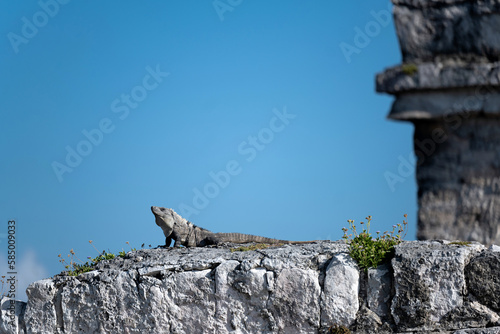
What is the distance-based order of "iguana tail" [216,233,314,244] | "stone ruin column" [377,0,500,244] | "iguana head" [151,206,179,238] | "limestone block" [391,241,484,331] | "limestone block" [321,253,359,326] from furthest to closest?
"iguana head" [151,206,179,238], "iguana tail" [216,233,314,244], "limestone block" [321,253,359,326], "limestone block" [391,241,484,331], "stone ruin column" [377,0,500,244]

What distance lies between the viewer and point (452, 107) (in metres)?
4.07

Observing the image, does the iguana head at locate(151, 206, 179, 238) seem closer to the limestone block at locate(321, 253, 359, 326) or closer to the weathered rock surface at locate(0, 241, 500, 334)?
the weathered rock surface at locate(0, 241, 500, 334)

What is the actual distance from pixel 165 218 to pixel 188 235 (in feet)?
1.46

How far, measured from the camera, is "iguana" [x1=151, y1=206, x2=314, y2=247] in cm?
862

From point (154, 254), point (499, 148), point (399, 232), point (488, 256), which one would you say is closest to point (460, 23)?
point (499, 148)

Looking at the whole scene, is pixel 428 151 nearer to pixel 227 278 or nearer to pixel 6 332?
pixel 227 278

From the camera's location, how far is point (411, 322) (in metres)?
6.08

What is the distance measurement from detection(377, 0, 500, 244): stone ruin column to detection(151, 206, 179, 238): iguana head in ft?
16.9

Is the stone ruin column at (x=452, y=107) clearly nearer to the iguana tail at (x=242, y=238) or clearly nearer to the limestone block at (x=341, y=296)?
the limestone block at (x=341, y=296)

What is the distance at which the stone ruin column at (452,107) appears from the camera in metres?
4.06

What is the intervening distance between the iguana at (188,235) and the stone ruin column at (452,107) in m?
4.40

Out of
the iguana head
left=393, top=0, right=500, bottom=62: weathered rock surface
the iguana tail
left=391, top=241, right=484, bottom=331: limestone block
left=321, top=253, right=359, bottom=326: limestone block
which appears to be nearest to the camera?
left=393, top=0, right=500, bottom=62: weathered rock surface

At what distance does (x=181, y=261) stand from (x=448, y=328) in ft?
9.95

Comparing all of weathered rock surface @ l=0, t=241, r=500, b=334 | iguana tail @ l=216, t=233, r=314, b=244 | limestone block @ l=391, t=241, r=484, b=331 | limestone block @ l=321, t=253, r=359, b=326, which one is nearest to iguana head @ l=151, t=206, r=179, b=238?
iguana tail @ l=216, t=233, r=314, b=244
